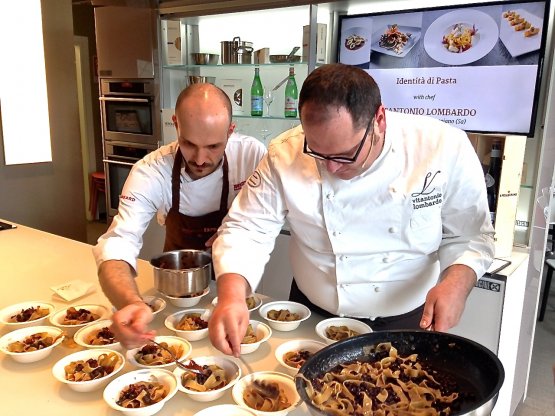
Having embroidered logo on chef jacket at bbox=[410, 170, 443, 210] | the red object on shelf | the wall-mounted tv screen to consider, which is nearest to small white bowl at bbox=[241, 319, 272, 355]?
embroidered logo on chef jacket at bbox=[410, 170, 443, 210]

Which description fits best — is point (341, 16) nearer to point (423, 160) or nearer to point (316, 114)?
point (423, 160)

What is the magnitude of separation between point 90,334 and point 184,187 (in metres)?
0.71

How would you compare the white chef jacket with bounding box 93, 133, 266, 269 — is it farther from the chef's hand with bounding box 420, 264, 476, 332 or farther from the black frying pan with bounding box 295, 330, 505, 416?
the chef's hand with bounding box 420, 264, 476, 332

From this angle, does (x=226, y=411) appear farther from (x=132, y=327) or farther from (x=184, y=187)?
(x=184, y=187)

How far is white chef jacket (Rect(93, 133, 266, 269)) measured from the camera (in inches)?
65.7

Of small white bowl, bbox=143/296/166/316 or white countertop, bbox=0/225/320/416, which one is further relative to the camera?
small white bowl, bbox=143/296/166/316

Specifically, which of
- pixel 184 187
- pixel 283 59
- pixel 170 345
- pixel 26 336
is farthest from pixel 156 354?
pixel 283 59

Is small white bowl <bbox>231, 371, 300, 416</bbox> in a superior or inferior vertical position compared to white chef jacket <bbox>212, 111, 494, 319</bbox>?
inferior

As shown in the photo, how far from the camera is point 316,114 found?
3.85 ft

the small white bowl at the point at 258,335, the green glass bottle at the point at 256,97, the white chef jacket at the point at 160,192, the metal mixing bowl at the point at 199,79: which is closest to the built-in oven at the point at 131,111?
the metal mixing bowl at the point at 199,79

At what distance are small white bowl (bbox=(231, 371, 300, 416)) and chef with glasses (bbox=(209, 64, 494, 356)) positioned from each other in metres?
0.21

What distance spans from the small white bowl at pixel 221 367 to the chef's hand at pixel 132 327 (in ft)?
0.38

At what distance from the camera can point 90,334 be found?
1366 mm

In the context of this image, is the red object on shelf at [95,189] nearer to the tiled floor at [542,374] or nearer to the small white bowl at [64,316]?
the small white bowl at [64,316]
